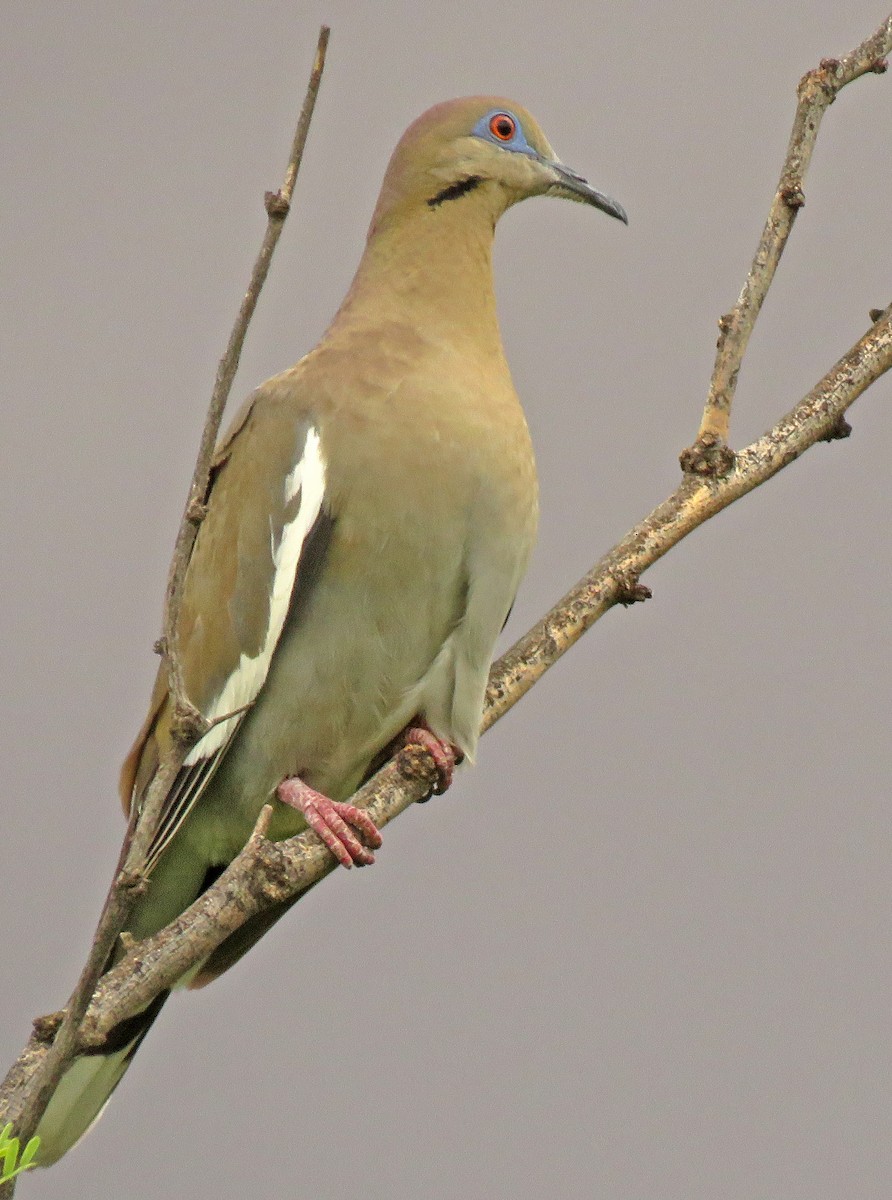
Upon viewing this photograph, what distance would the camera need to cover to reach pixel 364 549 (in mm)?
1841

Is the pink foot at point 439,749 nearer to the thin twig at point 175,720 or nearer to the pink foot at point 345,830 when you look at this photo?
the pink foot at point 345,830

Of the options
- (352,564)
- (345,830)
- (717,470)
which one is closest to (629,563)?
(717,470)

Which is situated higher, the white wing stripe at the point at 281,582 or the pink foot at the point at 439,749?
the white wing stripe at the point at 281,582

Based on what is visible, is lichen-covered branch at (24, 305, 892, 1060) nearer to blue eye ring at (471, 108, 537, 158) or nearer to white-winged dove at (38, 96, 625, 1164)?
white-winged dove at (38, 96, 625, 1164)

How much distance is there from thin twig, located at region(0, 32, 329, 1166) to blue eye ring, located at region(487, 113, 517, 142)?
2.89 feet

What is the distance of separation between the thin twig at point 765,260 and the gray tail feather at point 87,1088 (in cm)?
97

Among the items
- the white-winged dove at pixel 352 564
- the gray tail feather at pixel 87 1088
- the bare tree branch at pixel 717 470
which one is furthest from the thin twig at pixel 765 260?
the gray tail feather at pixel 87 1088

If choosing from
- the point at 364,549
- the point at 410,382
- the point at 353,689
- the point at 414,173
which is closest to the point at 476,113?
the point at 414,173

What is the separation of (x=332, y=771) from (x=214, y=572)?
0.93 feet

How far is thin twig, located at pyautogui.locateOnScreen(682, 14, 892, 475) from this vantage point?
180 cm

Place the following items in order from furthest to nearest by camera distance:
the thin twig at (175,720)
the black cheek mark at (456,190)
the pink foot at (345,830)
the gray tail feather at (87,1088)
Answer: the black cheek mark at (456,190) → the gray tail feather at (87,1088) → the pink foot at (345,830) → the thin twig at (175,720)

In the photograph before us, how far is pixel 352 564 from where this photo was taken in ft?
6.07

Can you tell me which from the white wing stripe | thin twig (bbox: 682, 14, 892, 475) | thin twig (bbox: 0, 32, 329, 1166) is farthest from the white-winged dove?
thin twig (bbox: 0, 32, 329, 1166)

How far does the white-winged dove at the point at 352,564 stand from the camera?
184cm
